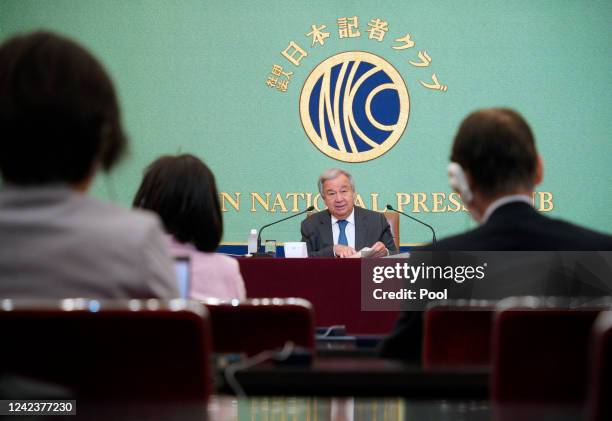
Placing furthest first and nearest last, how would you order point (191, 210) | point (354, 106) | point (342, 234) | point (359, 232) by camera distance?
1. point (354, 106)
2. point (342, 234)
3. point (359, 232)
4. point (191, 210)

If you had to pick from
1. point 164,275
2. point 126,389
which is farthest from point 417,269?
point 126,389

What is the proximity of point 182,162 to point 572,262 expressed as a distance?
117cm

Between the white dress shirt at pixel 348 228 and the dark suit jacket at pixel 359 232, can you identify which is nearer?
the dark suit jacket at pixel 359 232

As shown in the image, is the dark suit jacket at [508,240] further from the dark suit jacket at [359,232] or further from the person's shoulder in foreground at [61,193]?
the dark suit jacket at [359,232]

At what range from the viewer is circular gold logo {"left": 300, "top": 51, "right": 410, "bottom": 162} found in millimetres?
7305

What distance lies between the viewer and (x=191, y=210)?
2.38 metres

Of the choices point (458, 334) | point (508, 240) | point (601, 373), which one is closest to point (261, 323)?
point (458, 334)

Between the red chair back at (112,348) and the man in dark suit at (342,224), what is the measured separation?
4927 mm

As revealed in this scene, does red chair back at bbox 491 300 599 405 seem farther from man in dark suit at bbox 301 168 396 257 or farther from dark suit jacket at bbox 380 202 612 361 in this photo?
man in dark suit at bbox 301 168 396 257

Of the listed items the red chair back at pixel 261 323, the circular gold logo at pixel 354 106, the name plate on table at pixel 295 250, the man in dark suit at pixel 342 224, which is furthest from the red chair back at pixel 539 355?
the circular gold logo at pixel 354 106

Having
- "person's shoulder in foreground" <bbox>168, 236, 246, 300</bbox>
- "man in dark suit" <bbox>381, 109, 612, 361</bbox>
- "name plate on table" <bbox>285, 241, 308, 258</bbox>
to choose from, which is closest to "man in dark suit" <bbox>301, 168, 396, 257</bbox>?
"name plate on table" <bbox>285, 241, 308, 258</bbox>

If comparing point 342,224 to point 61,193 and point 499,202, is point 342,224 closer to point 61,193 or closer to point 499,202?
point 499,202

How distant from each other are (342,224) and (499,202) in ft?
13.9

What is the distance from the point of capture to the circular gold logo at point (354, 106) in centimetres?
730
